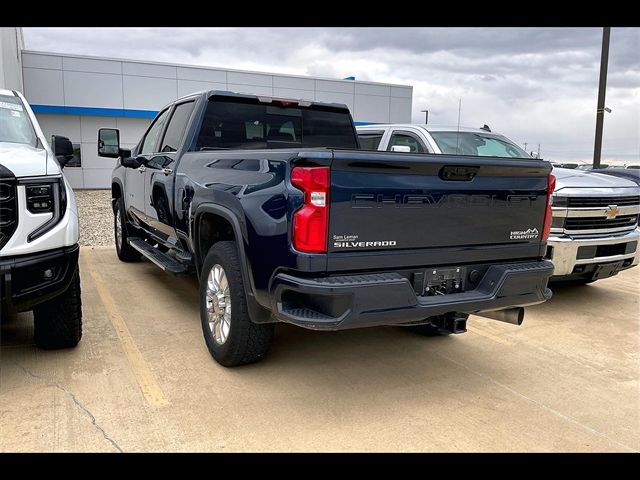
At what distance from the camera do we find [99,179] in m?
23.3

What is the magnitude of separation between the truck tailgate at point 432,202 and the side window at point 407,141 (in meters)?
2.65

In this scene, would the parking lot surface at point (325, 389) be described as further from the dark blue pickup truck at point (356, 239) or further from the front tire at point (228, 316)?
the dark blue pickup truck at point (356, 239)

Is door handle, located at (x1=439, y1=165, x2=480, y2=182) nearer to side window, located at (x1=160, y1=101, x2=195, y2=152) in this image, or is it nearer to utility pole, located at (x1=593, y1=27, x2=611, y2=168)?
side window, located at (x1=160, y1=101, x2=195, y2=152)

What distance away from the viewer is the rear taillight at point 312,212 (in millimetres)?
2920

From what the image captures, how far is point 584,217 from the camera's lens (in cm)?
559

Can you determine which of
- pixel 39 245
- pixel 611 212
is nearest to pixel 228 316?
pixel 39 245

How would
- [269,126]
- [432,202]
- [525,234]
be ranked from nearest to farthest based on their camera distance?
[432,202], [525,234], [269,126]

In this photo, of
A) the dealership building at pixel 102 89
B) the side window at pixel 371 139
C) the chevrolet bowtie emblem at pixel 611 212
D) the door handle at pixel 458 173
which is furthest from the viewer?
the dealership building at pixel 102 89

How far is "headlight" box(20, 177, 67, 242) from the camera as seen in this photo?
11.3 feet

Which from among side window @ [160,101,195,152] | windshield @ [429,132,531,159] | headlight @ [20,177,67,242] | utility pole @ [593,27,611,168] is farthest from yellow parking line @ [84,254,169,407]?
utility pole @ [593,27,611,168]

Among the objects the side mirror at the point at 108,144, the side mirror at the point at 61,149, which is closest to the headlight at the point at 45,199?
the side mirror at the point at 61,149

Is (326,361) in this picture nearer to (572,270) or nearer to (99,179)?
(572,270)

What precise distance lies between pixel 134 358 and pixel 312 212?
2.11 m

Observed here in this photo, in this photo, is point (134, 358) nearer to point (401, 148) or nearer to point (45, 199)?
point (45, 199)
